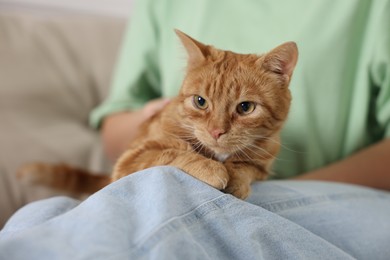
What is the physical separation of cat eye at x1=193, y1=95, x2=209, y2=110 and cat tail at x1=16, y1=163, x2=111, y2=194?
0.63 metres

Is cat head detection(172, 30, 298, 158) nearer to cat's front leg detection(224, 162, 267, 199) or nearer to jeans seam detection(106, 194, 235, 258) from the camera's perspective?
cat's front leg detection(224, 162, 267, 199)

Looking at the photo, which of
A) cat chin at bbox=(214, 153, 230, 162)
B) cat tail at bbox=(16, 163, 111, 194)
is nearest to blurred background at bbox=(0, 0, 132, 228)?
cat tail at bbox=(16, 163, 111, 194)

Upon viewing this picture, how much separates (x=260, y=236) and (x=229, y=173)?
158 mm

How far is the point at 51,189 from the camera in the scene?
151cm

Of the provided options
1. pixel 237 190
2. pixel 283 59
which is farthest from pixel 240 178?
pixel 283 59

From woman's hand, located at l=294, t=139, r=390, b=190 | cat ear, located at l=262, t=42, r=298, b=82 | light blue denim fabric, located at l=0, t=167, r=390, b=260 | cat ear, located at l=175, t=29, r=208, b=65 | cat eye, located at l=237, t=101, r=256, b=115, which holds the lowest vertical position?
woman's hand, located at l=294, t=139, r=390, b=190

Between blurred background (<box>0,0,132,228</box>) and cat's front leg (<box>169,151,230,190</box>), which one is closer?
cat's front leg (<box>169,151,230,190</box>)

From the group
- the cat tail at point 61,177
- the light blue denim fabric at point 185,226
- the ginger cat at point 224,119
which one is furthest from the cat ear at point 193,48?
the cat tail at point 61,177

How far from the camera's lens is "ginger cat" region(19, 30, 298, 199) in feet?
2.80

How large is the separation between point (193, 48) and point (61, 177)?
2.51ft

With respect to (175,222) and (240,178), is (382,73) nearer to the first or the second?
(240,178)

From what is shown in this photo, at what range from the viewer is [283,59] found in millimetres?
813

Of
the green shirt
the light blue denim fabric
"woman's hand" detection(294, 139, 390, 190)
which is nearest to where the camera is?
the light blue denim fabric

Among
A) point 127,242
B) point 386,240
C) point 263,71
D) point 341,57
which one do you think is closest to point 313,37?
point 341,57
